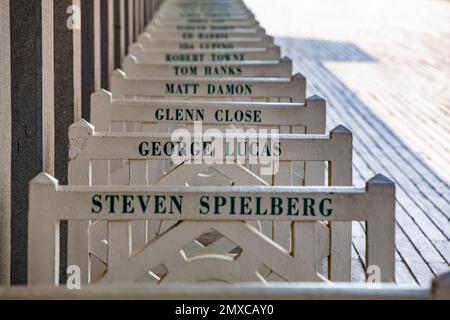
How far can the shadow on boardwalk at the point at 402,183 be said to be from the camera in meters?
5.78

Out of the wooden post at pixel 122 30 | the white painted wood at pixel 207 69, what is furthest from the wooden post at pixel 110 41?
the white painted wood at pixel 207 69

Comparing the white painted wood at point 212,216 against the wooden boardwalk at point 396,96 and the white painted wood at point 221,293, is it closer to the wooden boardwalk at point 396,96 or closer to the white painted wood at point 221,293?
the white painted wood at point 221,293

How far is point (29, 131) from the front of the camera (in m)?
4.17

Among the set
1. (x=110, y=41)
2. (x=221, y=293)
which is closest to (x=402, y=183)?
(x=110, y=41)

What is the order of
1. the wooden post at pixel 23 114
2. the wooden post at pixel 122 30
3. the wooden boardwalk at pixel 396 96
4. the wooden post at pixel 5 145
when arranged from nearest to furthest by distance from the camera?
1. the wooden post at pixel 5 145
2. the wooden post at pixel 23 114
3. the wooden boardwalk at pixel 396 96
4. the wooden post at pixel 122 30

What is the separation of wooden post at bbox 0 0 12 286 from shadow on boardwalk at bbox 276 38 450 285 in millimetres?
2367

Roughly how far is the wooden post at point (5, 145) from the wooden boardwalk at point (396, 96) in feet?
7.77

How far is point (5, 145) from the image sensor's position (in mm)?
3764

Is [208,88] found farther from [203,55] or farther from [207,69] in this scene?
[203,55]

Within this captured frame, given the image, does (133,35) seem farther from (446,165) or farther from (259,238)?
(259,238)

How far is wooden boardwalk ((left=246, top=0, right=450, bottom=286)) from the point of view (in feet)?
21.3

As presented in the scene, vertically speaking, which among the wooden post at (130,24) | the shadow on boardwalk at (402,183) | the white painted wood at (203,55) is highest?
the wooden post at (130,24)

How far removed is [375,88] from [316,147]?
32.6ft
